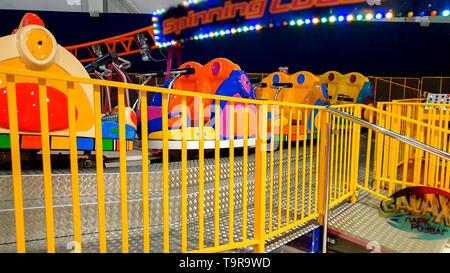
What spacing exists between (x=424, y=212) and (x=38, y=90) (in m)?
2.87

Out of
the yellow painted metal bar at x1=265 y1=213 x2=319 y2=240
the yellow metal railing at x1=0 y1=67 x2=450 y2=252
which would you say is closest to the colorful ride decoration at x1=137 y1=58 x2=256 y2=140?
the yellow metal railing at x1=0 y1=67 x2=450 y2=252

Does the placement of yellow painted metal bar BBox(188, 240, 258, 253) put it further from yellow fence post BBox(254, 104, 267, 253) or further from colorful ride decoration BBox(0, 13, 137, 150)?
colorful ride decoration BBox(0, 13, 137, 150)

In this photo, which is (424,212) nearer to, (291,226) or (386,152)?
(291,226)

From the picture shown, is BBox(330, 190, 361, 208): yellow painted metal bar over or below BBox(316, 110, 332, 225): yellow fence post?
below

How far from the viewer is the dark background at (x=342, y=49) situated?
12.5 metres

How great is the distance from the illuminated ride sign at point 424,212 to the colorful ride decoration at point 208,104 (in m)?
1.74

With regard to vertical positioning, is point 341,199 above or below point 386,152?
below

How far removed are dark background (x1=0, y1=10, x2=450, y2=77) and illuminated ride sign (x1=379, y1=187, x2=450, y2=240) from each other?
11087 mm

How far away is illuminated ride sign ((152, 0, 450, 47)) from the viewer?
206 inches

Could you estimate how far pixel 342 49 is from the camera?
1255 centimetres

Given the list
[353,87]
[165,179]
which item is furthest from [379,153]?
[353,87]

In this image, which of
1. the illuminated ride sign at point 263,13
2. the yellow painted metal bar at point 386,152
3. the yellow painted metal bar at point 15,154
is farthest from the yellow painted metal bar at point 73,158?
the illuminated ride sign at point 263,13
